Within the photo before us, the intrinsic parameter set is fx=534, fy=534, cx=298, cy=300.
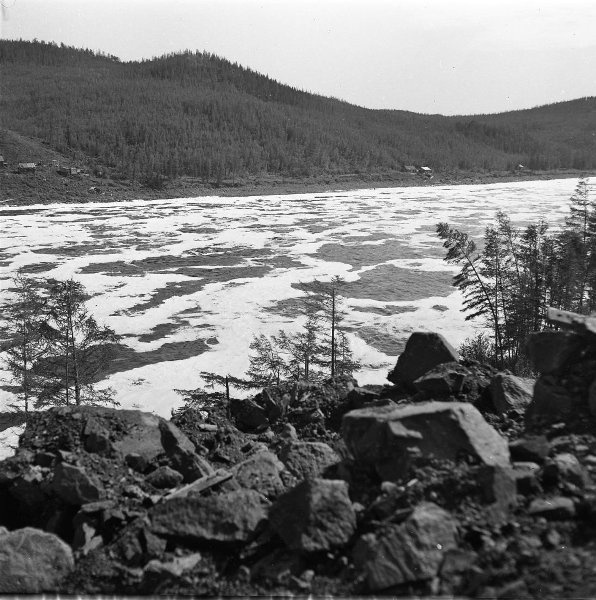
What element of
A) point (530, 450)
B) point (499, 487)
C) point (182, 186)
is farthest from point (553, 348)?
point (182, 186)

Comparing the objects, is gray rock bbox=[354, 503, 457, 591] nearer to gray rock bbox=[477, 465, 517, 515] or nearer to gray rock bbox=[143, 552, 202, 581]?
gray rock bbox=[477, 465, 517, 515]

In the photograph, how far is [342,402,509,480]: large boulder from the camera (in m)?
5.66

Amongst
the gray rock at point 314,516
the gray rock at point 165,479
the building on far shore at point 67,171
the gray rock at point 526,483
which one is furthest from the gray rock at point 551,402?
the building on far shore at point 67,171

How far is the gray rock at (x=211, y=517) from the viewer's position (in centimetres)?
540

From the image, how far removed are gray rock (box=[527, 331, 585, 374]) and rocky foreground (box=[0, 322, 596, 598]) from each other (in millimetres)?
20

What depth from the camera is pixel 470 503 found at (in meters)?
4.76

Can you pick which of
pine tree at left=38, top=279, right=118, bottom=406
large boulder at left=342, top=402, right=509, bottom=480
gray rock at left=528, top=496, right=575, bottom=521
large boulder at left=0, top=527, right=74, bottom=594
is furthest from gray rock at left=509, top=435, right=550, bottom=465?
pine tree at left=38, top=279, right=118, bottom=406

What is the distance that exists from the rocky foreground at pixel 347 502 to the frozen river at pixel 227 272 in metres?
12.1

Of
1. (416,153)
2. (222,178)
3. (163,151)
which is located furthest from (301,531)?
(416,153)

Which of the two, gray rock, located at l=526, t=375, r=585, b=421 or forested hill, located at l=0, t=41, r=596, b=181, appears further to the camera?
forested hill, located at l=0, t=41, r=596, b=181

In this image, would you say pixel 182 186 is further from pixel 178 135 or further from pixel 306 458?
pixel 306 458

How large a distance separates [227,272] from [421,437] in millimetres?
34588

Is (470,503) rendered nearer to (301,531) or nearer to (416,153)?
(301,531)

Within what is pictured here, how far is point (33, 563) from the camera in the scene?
577cm
